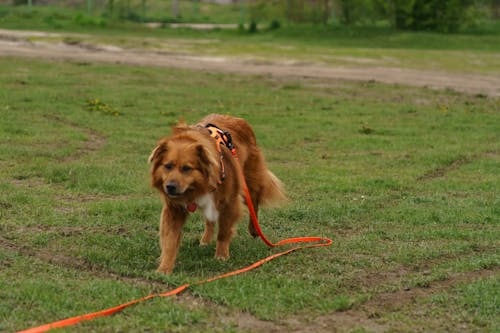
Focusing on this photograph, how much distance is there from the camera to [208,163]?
615 cm

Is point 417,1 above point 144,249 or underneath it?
above

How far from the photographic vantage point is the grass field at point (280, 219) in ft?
17.5

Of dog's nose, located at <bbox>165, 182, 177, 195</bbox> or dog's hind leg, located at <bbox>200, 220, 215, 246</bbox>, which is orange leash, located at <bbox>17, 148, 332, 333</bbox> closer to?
dog's hind leg, located at <bbox>200, 220, 215, 246</bbox>

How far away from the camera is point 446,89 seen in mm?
18953

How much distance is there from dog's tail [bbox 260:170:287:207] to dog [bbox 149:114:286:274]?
473 millimetres

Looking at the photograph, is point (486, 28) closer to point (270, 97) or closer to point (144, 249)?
point (270, 97)

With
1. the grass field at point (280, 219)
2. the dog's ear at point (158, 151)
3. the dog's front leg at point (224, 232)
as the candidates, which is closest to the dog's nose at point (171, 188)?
the dog's ear at point (158, 151)

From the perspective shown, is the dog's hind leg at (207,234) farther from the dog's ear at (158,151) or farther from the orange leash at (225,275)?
the dog's ear at (158,151)

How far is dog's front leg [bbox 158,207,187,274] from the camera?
6234 millimetres

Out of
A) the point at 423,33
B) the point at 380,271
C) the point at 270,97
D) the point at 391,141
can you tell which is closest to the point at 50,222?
the point at 380,271

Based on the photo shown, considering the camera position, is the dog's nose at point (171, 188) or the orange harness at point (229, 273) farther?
the dog's nose at point (171, 188)

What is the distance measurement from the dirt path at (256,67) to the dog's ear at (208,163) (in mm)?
13450

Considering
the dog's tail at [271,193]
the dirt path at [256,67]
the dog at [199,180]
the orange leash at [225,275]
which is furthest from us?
the dirt path at [256,67]

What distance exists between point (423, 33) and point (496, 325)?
94.5 feet
